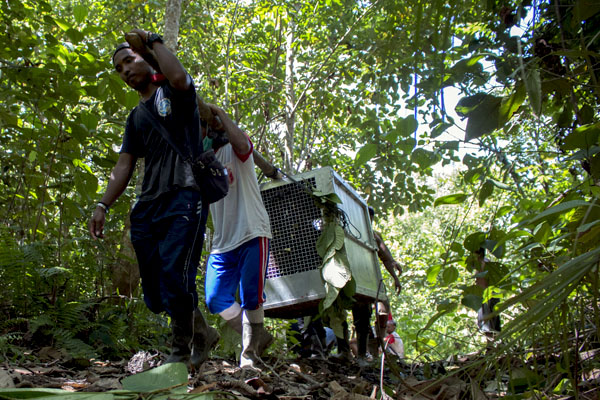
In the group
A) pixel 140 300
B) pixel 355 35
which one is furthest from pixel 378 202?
pixel 140 300

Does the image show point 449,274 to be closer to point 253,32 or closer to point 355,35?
point 355,35

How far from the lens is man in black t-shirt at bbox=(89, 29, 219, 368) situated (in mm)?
2826

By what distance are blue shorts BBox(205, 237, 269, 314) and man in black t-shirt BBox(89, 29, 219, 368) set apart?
445mm

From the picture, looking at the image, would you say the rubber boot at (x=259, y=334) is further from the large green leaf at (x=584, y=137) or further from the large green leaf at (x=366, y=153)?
the large green leaf at (x=584, y=137)

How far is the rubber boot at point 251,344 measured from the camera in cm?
341

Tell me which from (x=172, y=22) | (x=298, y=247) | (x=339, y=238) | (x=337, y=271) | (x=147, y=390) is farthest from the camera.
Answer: (x=172, y=22)

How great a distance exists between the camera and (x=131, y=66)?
3045mm

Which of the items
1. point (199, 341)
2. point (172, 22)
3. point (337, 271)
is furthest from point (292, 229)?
point (172, 22)

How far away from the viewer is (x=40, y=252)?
3973 mm

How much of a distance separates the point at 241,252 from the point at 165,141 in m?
1.02

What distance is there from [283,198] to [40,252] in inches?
80.0

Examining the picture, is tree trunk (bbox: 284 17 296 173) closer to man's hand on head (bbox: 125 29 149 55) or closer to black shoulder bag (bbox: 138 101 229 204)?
black shoulder bag (bbox: 138 101 229 204)

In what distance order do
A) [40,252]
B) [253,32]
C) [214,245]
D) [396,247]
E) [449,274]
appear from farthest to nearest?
[396,247]
[253,32]
[40,252]
[214,245]
[449,274]

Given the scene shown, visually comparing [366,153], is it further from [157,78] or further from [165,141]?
[157,78]
